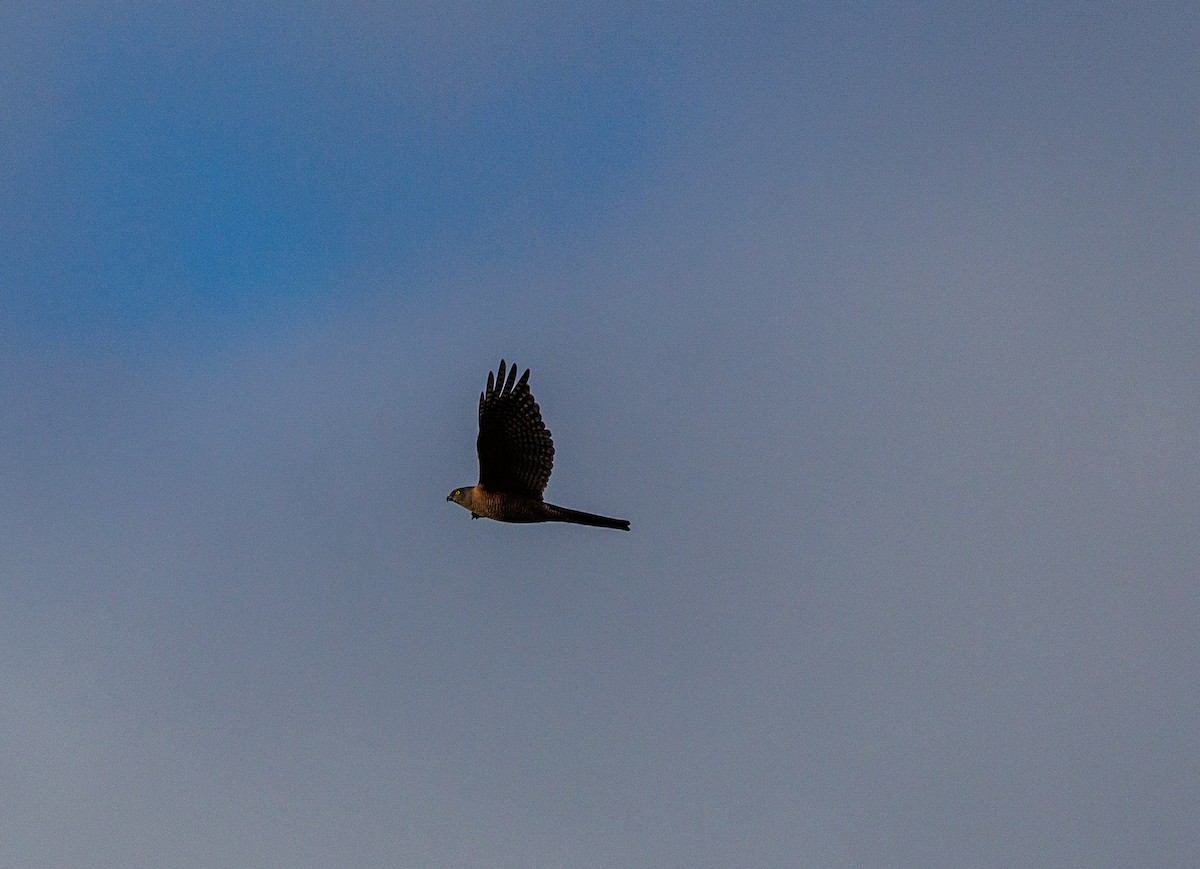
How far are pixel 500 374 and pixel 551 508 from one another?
312 cm

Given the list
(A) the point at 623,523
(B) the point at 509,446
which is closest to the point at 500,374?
(B) the point at 509,446

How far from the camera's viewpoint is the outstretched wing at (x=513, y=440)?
1570 inches

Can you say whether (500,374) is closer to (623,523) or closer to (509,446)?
(509,446)

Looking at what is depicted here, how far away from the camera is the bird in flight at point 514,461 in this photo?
39.9m

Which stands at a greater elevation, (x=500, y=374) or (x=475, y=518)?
(x=500, y=374)

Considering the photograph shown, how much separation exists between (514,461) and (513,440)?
518 mm

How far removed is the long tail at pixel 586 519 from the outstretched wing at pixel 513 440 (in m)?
0.63

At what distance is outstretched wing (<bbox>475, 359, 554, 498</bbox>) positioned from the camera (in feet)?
131

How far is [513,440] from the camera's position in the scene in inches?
1577

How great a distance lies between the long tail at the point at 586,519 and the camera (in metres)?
39.8

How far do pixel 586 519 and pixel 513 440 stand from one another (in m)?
2.31

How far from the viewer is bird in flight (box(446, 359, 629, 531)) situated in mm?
39875

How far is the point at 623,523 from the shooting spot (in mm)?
39875

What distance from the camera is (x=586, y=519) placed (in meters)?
40.2
